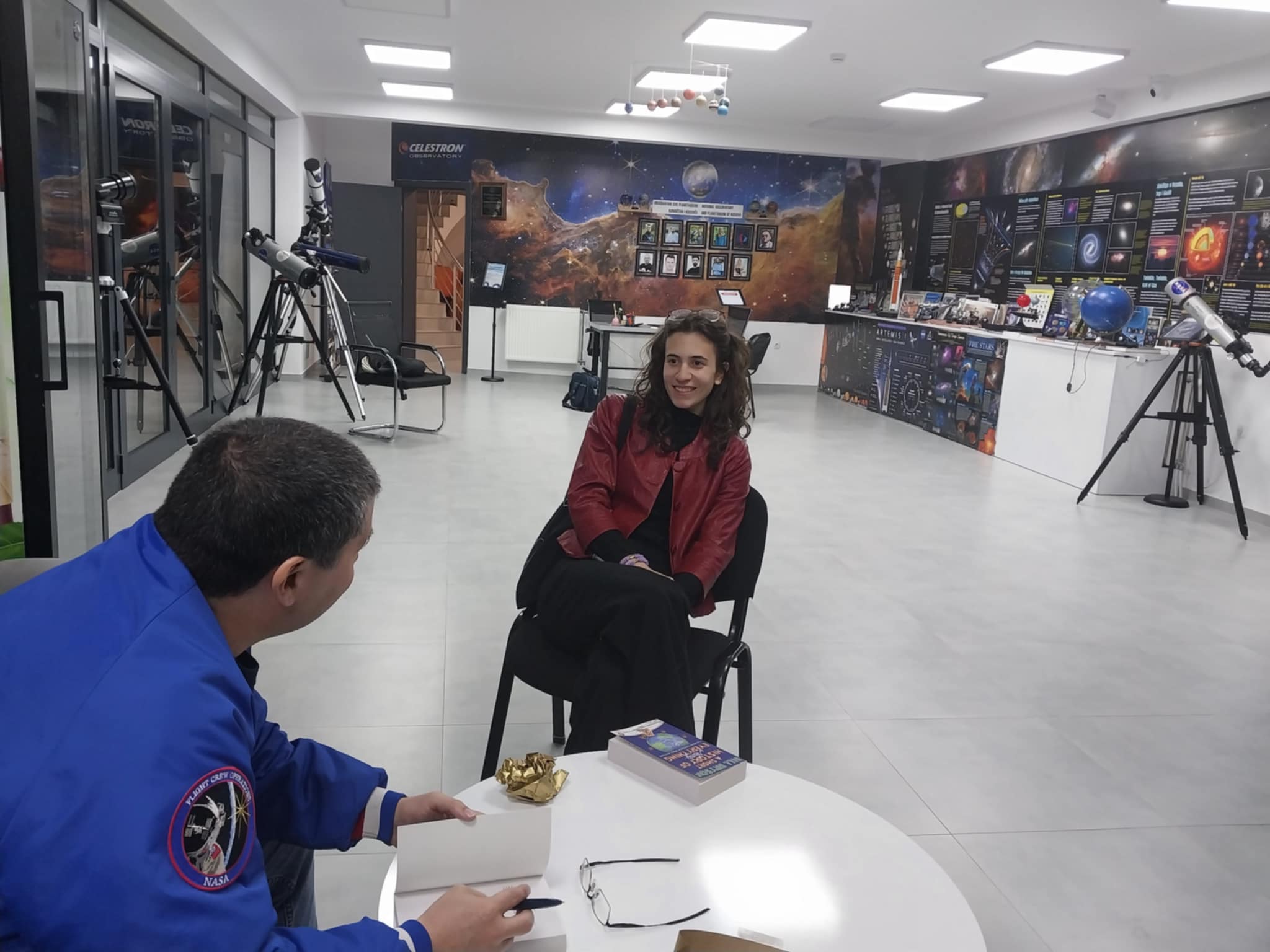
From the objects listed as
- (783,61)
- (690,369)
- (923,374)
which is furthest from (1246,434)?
(690,369)

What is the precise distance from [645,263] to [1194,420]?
641 cm

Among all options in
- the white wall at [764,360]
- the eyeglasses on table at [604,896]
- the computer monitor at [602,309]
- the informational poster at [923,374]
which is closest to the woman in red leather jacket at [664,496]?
the eyeglasses on table at [604,896]

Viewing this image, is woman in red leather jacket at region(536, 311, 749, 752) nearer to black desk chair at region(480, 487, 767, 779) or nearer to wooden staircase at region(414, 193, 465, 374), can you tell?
black desk chair at region(480, 487, 767, 779)

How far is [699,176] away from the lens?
1090cm

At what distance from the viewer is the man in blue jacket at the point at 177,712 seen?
78 cm

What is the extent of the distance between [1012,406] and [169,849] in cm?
734

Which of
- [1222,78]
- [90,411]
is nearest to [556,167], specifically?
[1222,78]

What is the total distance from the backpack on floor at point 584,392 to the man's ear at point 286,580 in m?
7.68

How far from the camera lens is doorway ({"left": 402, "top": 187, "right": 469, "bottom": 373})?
12453 mm

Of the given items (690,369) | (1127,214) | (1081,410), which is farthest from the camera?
(1127,214)

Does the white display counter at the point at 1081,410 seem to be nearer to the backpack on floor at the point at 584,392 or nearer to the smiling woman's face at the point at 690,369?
the backpack on floor at the point at 584,392

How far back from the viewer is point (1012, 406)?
7348mm

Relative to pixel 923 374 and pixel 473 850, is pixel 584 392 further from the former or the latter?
pixel 473 850

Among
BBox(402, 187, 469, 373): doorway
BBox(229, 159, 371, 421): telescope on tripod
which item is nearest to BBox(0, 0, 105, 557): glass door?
BBox(229, 159, 371, 421): telescope on tripod
